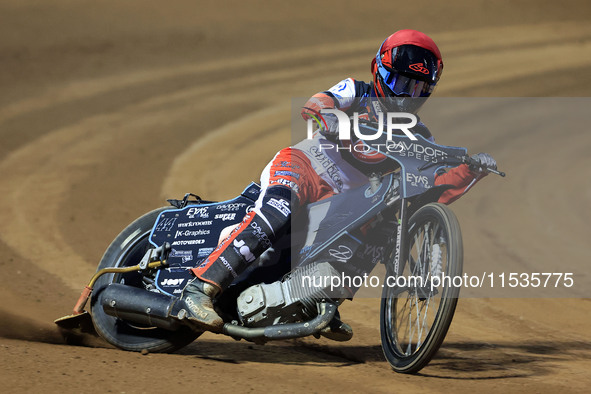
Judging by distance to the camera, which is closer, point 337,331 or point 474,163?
point 474,163

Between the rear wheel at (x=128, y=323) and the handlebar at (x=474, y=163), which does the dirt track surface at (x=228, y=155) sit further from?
the handlebar at (x=474, y=163)

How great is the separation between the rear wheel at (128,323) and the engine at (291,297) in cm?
65

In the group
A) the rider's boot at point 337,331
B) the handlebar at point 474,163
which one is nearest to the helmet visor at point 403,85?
the handlebar at point 474,163

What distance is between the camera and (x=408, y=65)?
539 cm

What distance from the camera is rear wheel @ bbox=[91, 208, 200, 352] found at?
5.74m

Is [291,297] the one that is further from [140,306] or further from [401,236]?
[140,306]

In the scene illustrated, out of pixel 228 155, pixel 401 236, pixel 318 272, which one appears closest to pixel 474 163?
pixel 401 236

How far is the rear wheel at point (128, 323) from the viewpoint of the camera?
5.74 m

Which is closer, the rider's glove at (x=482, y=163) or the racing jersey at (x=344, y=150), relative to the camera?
the rider's glove at (x=482, y=163)

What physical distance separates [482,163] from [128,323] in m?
2.62

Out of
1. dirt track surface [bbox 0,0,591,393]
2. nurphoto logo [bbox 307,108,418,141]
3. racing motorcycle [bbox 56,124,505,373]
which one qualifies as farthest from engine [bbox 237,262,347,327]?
nurphoto logo [bbox 307,108,418,141]

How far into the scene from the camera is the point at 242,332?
520cm

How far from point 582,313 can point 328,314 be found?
384cm

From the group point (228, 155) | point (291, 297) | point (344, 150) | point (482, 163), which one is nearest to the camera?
point (482, 163)
